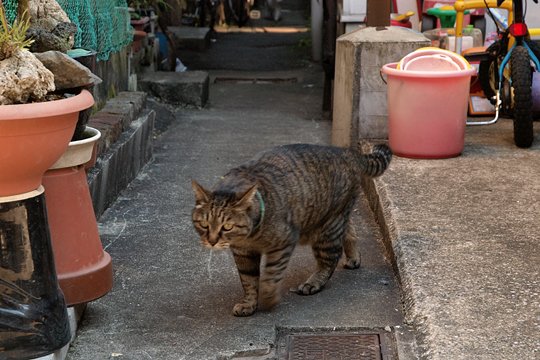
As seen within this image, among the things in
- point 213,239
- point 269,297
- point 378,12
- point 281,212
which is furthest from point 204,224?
point 378,12

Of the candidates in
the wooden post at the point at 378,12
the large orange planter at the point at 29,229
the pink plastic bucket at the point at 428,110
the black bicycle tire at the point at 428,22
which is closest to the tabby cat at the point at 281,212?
the large orange planter at the point at 29,229

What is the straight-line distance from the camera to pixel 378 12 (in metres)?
6.83

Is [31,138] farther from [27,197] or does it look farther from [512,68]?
[512,68]

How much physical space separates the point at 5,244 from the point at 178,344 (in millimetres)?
955

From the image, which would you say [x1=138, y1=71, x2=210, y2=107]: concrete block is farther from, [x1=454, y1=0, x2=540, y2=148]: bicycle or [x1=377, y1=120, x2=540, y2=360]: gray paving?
[x1=377, y1=120, x2=540, y2=360]: gray paving

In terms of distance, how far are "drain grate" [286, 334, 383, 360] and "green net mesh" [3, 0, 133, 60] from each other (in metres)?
2.28

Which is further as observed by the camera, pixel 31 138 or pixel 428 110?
pixel 428 110

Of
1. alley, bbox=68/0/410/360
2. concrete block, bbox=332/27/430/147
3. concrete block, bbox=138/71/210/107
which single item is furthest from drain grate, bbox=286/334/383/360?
concrete block, bbox=138/71/210/107

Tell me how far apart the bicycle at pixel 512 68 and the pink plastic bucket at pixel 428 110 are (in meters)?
0.38

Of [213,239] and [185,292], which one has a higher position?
[213,239]

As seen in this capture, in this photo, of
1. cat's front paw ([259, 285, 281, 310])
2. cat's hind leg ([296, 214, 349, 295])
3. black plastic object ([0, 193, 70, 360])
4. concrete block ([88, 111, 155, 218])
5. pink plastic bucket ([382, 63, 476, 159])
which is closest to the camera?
black plastic object ([0, 193, 70, 360])

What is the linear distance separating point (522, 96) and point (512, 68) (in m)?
0.22

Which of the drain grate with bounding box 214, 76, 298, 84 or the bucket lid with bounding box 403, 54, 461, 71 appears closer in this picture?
the bucket lid with bounding box 403, 54, 461, 71

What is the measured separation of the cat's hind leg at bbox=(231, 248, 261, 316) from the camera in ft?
13.6
